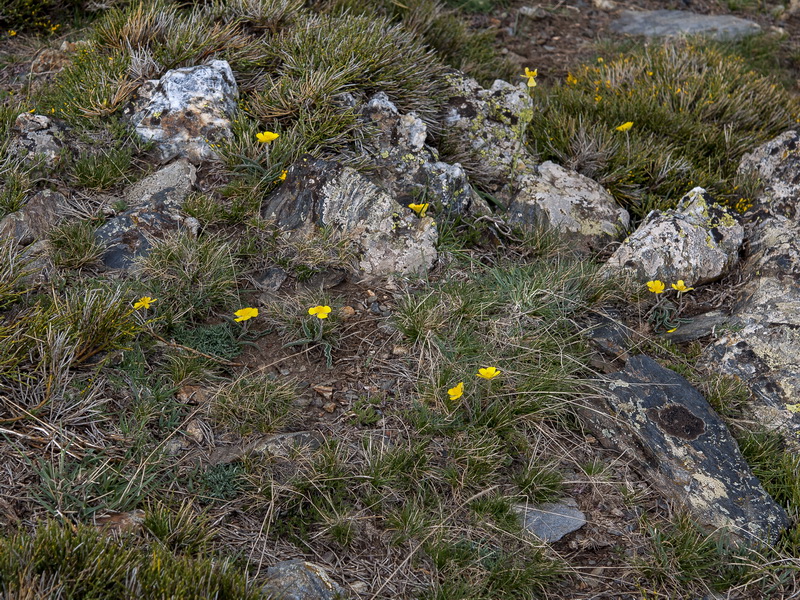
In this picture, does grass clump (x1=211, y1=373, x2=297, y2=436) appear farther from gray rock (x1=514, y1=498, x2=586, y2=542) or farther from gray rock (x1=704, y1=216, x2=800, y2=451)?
gray rock (x1=704, y1=216, x2=800, y2=451)

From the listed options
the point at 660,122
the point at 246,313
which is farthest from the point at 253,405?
the point at 660,122

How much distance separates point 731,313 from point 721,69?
9.28 ft

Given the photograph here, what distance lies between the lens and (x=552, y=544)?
3.15 meters

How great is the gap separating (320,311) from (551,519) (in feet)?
4.99

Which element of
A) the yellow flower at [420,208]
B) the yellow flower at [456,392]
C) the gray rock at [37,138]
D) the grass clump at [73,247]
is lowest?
the grass clump at [73,247]

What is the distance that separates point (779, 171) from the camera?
16.6ft

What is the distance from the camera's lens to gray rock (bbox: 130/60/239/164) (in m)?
4.77

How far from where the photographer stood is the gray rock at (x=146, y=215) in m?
4.14

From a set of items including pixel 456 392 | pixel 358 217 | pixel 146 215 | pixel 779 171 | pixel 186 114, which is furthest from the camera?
pixel 779 171

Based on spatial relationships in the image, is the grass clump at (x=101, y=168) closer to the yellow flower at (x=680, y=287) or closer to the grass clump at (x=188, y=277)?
the grass clump at (x=188, y=277)

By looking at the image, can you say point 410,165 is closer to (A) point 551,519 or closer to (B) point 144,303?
(B) point 144,303

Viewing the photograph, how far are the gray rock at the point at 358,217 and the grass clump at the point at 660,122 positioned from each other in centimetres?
154

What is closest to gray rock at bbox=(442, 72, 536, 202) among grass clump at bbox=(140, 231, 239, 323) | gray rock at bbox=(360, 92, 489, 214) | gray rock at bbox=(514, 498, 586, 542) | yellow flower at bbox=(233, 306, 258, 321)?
gray rock at bbox=(360, 92, 489, 214)

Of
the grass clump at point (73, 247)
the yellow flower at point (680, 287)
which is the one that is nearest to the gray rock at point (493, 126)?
the yellow flower at point (680, 287)
